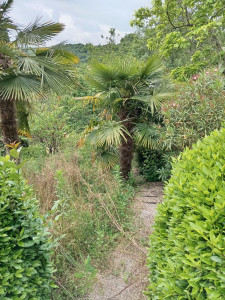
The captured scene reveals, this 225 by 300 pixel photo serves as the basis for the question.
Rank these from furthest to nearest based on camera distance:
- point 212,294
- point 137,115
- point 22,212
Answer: point 137,115, point 22,212, point 212,294

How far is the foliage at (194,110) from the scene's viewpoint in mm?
3430

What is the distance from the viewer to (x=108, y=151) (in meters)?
5.08

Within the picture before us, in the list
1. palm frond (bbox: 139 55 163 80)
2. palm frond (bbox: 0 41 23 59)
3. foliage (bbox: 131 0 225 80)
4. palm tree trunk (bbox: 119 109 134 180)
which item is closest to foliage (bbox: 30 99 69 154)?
palm frond (bbox: 0 41 23 59)

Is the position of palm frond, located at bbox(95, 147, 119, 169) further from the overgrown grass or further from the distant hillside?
the distant hillside

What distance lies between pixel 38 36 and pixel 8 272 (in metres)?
5.10

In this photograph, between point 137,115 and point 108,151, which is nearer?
point 137,115

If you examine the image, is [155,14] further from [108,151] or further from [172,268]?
[172,268]

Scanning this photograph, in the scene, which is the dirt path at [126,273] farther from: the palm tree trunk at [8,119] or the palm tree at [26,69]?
the palm tree trunk at [8,119]

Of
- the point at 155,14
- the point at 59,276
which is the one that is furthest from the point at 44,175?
the point at 155,14

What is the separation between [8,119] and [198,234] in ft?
16.1

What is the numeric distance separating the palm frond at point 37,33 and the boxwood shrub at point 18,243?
4264 millimetres

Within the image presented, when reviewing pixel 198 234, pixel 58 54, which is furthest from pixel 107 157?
pixel 198 234

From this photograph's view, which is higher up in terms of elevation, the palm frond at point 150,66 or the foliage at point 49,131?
the palm frond at point 150,66

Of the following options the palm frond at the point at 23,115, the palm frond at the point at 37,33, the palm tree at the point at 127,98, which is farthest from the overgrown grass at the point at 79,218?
the palm frond at the point at 37,33
